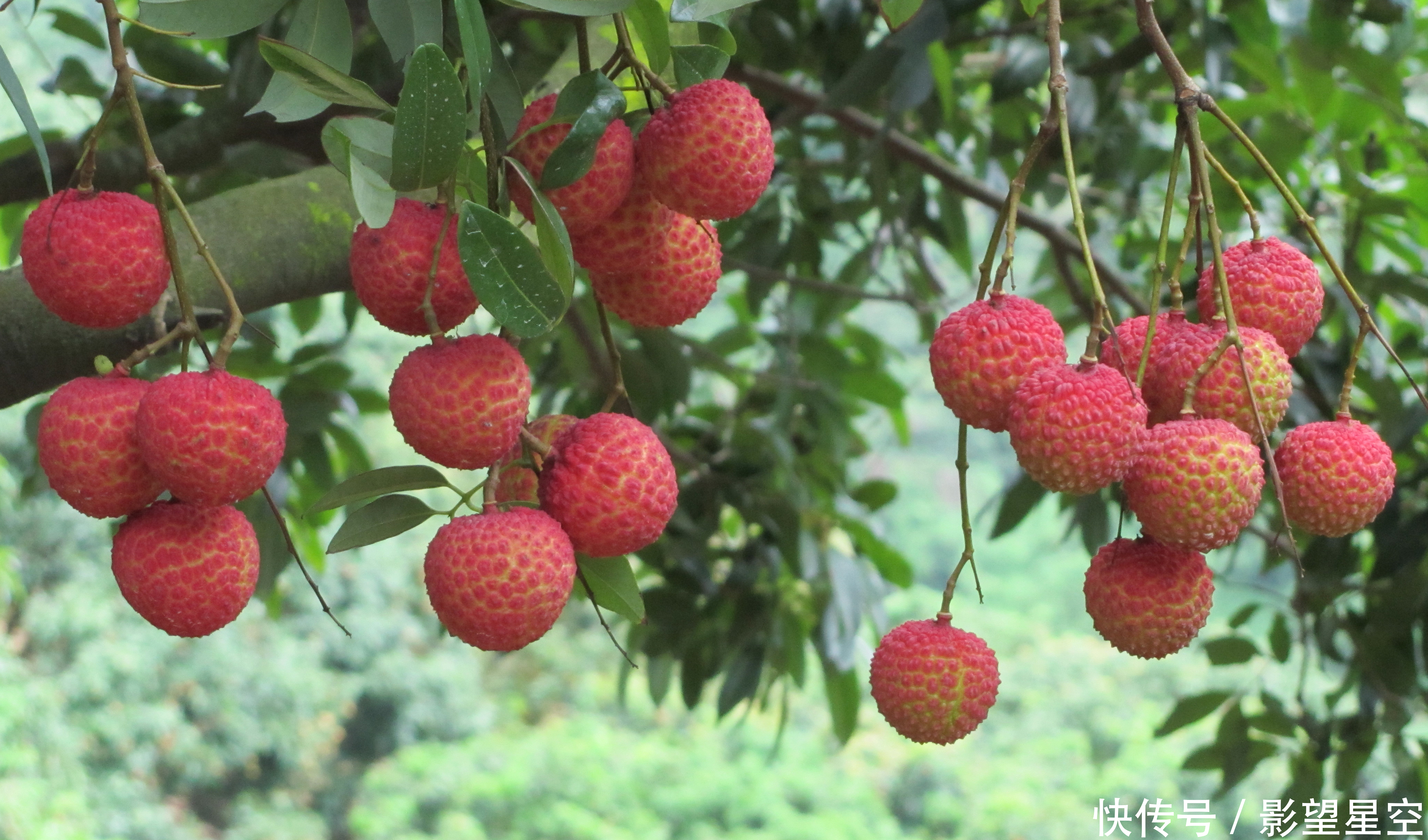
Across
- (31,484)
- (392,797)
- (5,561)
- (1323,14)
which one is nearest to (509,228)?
(1323,14)

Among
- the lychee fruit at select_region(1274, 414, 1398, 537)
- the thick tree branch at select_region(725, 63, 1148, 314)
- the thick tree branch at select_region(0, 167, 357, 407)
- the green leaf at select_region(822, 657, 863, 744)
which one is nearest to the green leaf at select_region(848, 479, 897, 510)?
the green leaf at select_region(822, 657, 863, 744)

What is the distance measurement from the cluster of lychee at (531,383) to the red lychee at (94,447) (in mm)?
92

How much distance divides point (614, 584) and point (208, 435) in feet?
0.49

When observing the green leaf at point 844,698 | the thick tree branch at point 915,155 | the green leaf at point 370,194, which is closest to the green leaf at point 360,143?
the green leaf at point 370,194

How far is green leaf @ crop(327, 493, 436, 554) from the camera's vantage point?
0.44 meters

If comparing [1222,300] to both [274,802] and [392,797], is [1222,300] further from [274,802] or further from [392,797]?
[274,802]

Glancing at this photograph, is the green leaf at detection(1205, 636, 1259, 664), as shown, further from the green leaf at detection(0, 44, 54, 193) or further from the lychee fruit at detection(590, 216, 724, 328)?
the green leaf at detection(0, 44, 54, 193)

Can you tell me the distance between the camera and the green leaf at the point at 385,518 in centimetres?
44

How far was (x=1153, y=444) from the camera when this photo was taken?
0.42 m

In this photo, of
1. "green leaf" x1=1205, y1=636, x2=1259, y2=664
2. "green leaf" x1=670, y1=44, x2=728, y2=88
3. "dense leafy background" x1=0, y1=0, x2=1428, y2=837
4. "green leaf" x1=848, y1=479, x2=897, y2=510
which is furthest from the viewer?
"green leaf" x1=848, y1=479, x2=897, y2=510

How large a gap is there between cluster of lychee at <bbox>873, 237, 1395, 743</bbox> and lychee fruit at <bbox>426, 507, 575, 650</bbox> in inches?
5.6

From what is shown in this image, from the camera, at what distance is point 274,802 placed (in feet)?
12.8

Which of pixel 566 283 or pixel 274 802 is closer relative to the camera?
pixel 566 283

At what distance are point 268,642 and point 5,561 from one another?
65.4 inches
